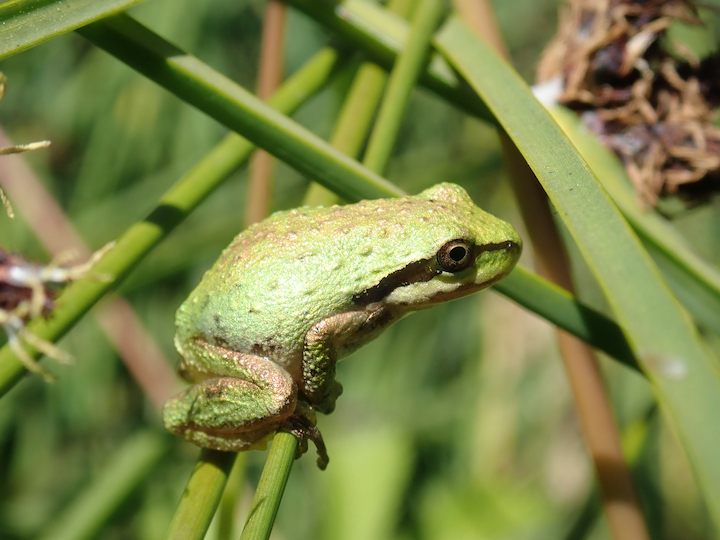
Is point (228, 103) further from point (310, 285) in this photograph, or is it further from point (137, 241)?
point (310, 285)

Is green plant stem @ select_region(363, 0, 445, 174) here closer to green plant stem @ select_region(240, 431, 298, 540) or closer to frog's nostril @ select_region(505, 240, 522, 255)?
frog's nostril @ select_region(505, 240, 522, 255)

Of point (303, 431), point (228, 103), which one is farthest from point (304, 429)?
point (228, 103)

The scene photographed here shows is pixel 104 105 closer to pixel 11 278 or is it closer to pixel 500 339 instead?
pixel 11 278

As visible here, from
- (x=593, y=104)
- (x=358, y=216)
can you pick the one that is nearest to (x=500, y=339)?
(x=593, y=104)

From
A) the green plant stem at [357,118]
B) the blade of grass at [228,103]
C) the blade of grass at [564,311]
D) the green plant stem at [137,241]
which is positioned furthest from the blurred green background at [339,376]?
the blade of grass at [564,311]

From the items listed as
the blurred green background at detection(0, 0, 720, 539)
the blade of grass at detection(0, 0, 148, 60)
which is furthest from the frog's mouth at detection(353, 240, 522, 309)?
the blurred green background at detection(0, 0, 720, 539)
